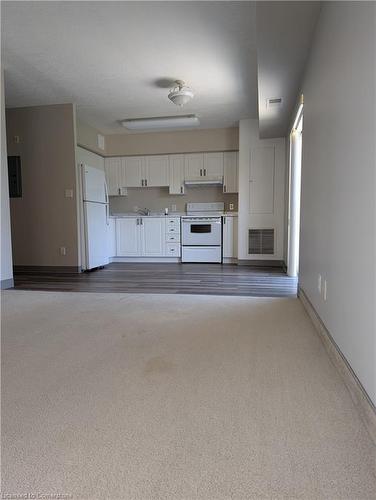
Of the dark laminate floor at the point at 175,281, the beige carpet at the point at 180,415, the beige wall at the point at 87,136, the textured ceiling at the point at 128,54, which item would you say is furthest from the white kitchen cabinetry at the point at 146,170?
the beige carpet at the point at 180,415

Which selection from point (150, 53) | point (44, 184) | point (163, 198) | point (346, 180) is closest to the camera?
point (346, 180)

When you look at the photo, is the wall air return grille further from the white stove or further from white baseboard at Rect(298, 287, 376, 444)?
white baseboard at Rect(298, 287, 376, 444)

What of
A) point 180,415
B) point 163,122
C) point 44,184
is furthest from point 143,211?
point 180,415

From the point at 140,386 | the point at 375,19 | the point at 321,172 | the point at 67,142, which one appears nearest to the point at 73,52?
the point at 67,142

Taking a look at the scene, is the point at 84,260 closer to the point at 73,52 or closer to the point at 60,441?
the point at 73,52

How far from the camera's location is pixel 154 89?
4023 mm

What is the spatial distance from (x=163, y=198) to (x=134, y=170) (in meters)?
0.82

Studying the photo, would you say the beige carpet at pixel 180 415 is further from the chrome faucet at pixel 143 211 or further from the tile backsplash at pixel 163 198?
the chrome faucet at pixel 143 211

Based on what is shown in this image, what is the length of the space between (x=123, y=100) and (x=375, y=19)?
3913 millimetres

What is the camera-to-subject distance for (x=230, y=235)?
5.66 m

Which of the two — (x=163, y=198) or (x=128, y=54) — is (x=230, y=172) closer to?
(x=163, y=198)

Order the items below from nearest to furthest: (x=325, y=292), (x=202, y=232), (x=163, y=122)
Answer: (x=325, y=292)
(x=163, y=122)
(x=202, y=232)

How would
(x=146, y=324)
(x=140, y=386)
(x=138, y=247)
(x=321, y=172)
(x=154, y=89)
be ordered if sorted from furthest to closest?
(x=138, y=247), (x=154, y=89), (x=146, y=324), (x=321, y=172), (x=140, y=386)

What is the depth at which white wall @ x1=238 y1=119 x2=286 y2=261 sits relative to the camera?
5266 millimetres
